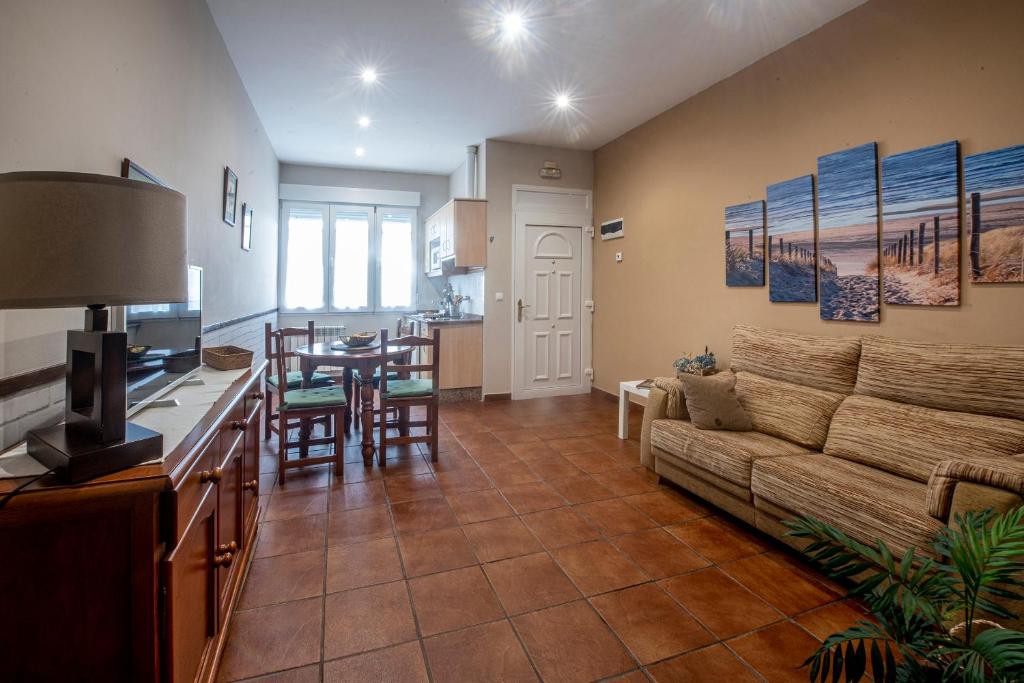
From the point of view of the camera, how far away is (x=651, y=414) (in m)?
3.22

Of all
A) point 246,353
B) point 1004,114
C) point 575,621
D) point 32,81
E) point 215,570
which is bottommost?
point 575,621

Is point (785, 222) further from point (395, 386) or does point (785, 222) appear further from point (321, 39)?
point (321, 39)

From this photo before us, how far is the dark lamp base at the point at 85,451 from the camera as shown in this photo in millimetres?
973

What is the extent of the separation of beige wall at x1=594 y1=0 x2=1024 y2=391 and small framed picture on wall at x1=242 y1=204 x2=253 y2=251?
3.71 metres

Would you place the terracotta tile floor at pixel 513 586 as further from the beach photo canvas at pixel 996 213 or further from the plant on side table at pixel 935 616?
the beach photo canvas at pixel 996 213

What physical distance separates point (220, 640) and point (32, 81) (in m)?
1.76

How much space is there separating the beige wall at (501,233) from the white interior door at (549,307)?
0.44 feet

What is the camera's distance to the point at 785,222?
337 centimetres

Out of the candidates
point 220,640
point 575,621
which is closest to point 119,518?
point 220,640

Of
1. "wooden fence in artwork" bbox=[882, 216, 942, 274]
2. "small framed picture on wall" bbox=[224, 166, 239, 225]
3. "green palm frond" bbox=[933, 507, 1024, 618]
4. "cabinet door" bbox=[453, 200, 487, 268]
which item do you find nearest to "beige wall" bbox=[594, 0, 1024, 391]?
"wooden fence in artwork" bbox=[882, 216, 942, 274]

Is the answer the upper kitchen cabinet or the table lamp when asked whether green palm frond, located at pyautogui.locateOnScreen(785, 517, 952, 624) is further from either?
the upper kitchen cabinet

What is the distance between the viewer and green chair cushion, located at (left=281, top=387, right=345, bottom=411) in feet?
10.5

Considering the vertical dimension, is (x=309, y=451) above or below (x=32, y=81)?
below

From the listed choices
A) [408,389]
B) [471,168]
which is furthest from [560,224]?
[408,389]
